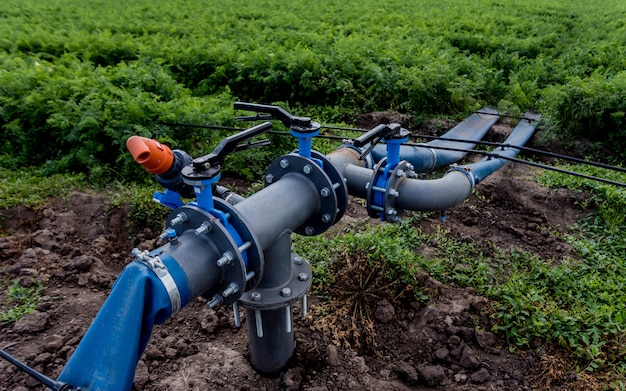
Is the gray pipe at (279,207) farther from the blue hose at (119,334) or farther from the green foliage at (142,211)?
the green foliage at (142,211)

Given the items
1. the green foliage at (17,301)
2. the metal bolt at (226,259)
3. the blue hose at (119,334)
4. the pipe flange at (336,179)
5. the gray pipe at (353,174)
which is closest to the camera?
the blue hose at (119,334)

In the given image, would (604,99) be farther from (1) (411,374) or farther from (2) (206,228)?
(2) (206,228)

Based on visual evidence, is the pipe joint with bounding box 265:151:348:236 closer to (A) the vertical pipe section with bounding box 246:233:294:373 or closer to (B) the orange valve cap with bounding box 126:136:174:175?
(A) the vertical pipe section with bounding box 246:233:294:373

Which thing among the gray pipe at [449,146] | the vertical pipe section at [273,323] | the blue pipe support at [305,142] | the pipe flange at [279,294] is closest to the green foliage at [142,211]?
the vertical pipe section at [273,323]

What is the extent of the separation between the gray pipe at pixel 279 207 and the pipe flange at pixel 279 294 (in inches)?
13.1

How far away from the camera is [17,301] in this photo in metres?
3.70

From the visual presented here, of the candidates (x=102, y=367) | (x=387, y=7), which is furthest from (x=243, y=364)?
(x=387, y=7)

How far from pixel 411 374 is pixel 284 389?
0.87m

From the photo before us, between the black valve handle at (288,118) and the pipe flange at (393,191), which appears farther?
the pipe flange at (393,191)

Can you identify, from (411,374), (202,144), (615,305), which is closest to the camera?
(411,374)

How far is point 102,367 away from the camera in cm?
168

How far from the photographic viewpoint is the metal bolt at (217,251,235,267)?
1837 millimetres

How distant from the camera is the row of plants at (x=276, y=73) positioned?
19.7 ft

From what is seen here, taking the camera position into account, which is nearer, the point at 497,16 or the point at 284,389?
the point at 284,389
